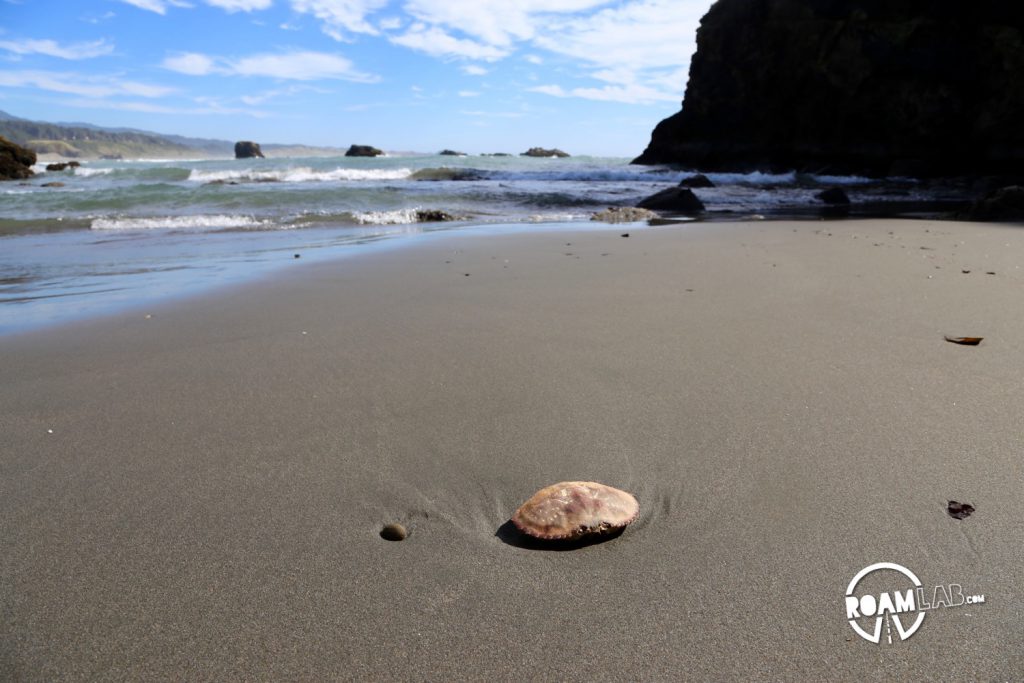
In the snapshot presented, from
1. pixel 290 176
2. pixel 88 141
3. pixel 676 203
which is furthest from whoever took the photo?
pixel 88 141

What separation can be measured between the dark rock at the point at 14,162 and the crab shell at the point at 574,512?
2833cm

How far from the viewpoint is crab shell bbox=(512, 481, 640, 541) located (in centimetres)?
131

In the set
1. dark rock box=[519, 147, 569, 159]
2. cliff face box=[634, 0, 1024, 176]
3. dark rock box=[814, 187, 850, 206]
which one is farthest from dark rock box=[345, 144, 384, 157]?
dark rock box=[814, 187, 850, 206]

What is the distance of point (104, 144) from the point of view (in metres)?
127

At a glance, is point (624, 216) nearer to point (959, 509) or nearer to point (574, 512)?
point (959, 509)

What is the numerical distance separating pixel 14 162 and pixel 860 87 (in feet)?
113

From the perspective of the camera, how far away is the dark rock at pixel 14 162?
894 inches

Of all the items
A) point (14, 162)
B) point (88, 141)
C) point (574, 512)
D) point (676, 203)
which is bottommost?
point (574, 512)

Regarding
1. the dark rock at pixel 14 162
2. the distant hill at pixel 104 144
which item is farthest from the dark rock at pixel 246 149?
the dark rock at pixel 14 162

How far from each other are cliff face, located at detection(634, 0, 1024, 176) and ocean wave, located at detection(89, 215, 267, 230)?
2513 cm

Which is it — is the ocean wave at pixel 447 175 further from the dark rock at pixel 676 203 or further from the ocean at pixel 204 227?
the dark rock at pixel 676 203

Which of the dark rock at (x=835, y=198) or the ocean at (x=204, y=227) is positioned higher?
the dark rock at (x=835, y=198)

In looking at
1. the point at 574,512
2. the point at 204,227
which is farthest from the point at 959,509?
the point at 204,227

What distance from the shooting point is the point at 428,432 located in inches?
73.5
